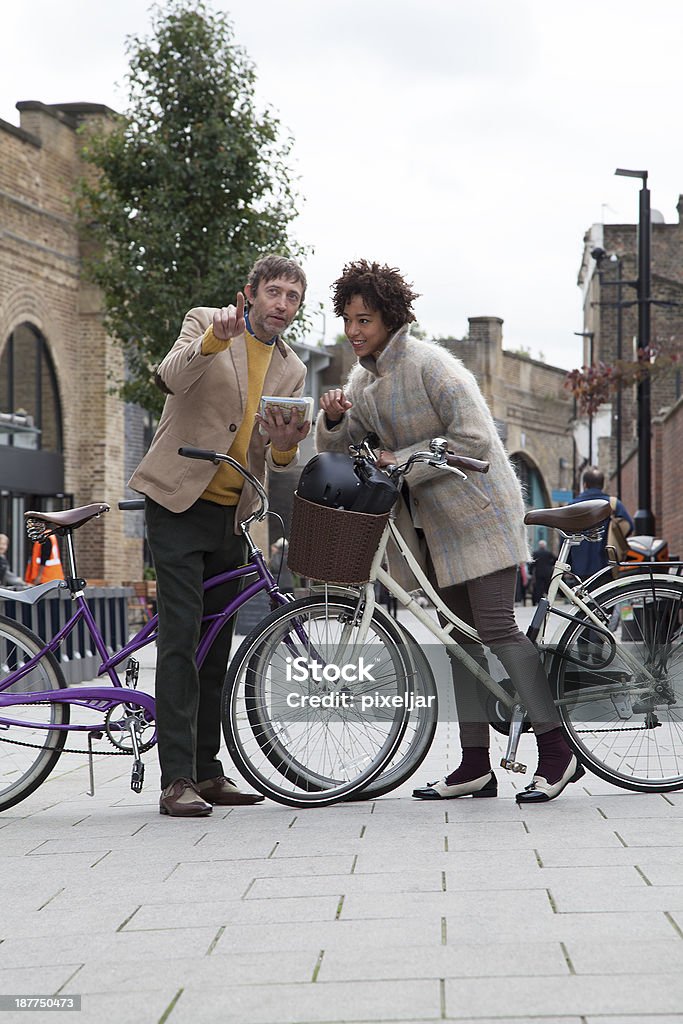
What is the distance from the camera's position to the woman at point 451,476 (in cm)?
524

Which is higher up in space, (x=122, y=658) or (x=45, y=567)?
(x=122, y=658)

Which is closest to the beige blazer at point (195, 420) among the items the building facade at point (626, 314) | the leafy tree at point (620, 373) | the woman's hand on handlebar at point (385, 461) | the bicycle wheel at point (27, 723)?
the woman's hand on handlebar at point (385, 461)

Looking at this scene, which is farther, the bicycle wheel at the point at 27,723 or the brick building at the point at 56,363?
the brick building at the point at 56,363

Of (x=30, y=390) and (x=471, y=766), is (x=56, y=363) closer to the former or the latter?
(x=30, y=390)

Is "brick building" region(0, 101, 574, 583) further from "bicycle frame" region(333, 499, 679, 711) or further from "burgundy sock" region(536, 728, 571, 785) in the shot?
"burgundy sock" region(536, 728, 571, 785)

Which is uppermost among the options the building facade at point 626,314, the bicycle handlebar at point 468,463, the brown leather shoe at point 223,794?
the building facade at point 626,314

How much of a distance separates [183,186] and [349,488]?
1679 centimetres

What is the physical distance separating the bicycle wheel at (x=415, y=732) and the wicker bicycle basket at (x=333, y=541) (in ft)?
1.10

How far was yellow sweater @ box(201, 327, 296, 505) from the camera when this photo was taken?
5.39m

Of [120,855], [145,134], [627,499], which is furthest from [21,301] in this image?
[120,855]

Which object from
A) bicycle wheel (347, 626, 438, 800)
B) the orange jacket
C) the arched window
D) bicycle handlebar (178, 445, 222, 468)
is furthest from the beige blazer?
the arched window

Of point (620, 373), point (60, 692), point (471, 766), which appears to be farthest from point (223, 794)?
point (620, 373)

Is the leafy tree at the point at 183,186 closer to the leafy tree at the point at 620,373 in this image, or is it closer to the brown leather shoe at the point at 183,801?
the leafy tree at the point at 620,373

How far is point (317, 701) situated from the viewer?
5.18 meters
